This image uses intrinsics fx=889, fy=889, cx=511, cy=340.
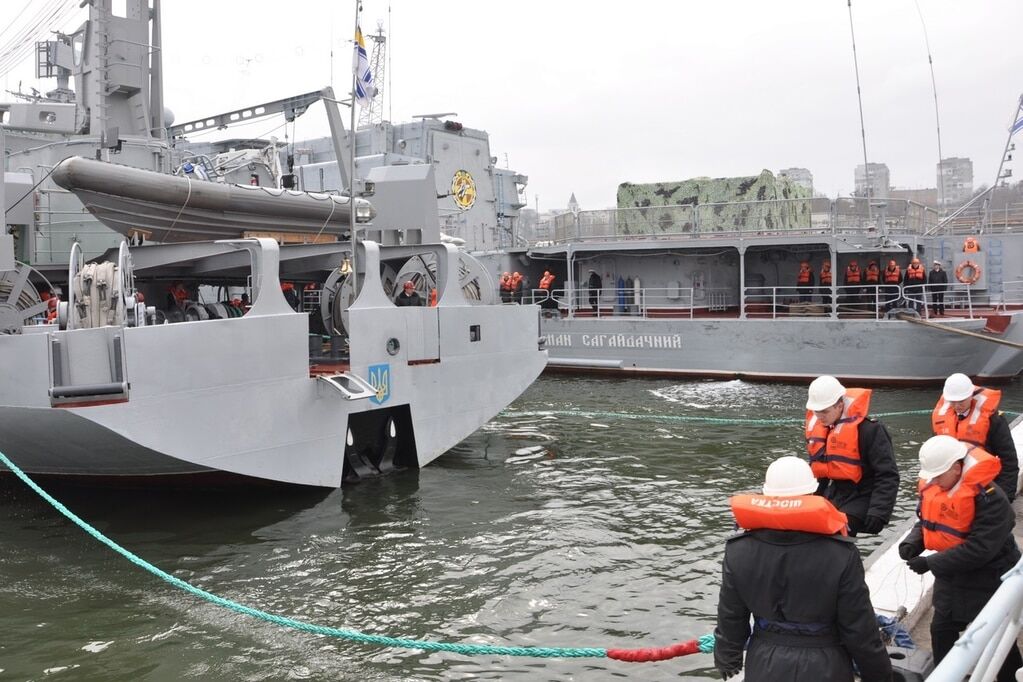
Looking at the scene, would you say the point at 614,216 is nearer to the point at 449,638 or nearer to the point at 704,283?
the point at 704,283

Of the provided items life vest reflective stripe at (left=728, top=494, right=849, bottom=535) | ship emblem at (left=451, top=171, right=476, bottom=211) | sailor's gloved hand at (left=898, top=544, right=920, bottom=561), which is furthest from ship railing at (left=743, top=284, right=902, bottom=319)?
life vest reflective stripe at (left=728, top=494, right=849, bottom=535)

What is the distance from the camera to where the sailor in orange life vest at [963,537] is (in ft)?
13.9

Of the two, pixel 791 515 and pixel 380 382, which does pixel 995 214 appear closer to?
pixel 380 382

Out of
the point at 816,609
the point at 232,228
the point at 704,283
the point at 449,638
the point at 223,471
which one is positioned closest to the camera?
the point at 816,609

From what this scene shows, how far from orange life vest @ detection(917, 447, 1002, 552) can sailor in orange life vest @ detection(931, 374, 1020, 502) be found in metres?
1.55

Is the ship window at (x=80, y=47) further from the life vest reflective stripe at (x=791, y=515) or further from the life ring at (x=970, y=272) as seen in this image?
the life ring at (x=970, y=272)

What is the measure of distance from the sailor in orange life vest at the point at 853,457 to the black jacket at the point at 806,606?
207 cm

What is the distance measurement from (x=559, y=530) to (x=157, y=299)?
6520 millimetres

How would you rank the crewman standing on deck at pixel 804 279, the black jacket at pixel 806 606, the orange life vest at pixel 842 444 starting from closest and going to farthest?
the black jacket at pixel 806 606
the orange life vest at pixel 842 444
the crewman standing on deck at pixel 804 279

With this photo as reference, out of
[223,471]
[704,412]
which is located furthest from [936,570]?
[704,412]

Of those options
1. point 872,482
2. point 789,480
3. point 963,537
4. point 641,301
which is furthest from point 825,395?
point 641,301

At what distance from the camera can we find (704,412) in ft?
55.0

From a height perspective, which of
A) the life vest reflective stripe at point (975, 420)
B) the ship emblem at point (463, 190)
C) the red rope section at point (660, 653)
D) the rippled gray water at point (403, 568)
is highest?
the ship emblem at point (463, 190)

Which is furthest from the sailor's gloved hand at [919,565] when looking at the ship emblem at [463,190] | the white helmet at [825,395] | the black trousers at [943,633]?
the ship emblem at [463,190]
